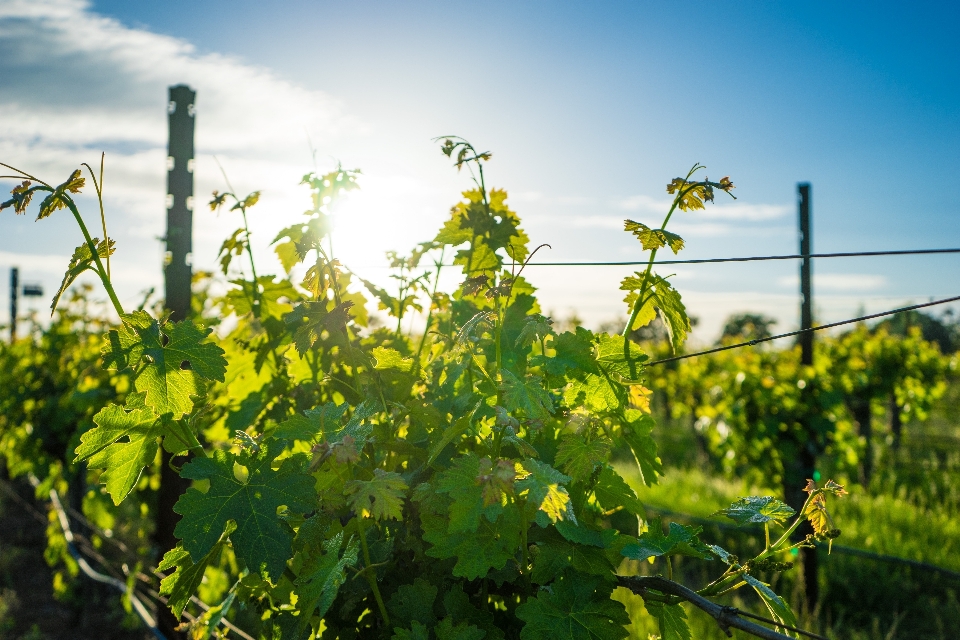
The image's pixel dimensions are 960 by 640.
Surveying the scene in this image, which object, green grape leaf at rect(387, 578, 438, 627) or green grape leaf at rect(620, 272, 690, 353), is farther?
green grape leaf at rect(620, 272, 690, 353)

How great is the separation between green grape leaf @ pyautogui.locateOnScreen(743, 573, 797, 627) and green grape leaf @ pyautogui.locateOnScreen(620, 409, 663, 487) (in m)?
0.35

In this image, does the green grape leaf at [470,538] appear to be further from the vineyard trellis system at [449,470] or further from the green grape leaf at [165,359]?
the green grape leaf at [165,359]

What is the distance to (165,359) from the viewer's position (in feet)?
4.64

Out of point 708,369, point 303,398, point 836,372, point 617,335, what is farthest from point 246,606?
point 708,369

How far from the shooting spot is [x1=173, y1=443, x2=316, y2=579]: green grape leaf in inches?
50.1

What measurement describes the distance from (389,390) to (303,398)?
398 millimetres

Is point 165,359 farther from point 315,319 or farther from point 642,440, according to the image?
point 642,440

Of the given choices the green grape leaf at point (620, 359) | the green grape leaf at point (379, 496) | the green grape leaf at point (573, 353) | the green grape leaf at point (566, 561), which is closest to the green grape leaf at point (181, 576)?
the green grape leaf at point (379, 496)

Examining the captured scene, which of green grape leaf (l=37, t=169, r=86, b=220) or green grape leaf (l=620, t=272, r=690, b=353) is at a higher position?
green grape leaf (l=37, t=169, r=86, b=220)

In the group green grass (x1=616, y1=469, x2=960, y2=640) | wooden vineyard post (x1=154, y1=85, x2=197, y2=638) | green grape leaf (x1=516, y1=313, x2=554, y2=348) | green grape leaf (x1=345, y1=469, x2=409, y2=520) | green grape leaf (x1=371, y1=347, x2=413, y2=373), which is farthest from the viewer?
green grass (x1=616, y1=469, x2=960, y2=640)

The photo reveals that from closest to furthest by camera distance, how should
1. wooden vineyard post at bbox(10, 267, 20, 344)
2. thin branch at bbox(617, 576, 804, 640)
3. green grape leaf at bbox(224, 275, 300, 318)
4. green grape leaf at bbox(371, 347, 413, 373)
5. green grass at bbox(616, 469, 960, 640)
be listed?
thin branch at bbox(617, 576, 804, 640) → green grape leaf at bbox(371, 347, 413, 373) → green grape leaf at bbox(224, 275, 300, 318) → green grass at bbox(616, 469, 960, 640) → wooden vineyard post at bbox(10, 267, 20, 344)

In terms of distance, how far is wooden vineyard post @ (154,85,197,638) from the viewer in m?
3.35

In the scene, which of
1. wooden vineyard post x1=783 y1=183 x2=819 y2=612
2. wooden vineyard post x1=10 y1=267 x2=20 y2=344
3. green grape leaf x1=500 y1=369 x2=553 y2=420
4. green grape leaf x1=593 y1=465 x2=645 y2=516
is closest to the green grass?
wooden vineyard post x1=783 y1=183 x2=819 y2=612

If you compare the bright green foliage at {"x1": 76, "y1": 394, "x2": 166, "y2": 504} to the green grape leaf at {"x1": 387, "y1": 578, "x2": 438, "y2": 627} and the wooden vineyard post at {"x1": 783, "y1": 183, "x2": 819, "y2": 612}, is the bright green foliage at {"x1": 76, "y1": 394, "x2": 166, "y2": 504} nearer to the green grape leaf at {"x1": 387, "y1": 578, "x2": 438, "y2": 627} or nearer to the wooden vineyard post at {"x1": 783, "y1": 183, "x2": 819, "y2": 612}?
the green grape leaf at {"x1": 387, "y1": 578, "x2": 438, "y2": 627}
